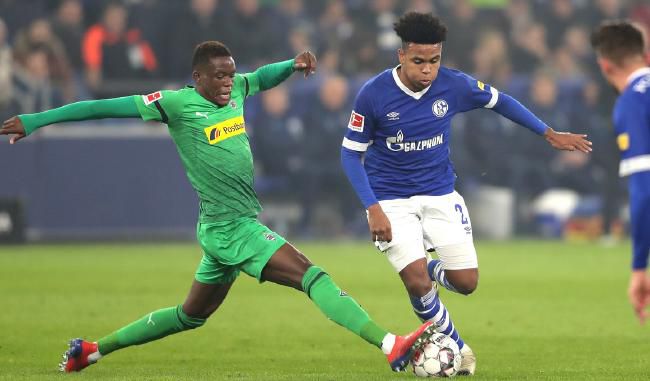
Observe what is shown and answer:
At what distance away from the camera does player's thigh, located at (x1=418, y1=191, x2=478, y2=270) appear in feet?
28.8

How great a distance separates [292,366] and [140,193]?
12.4 meters

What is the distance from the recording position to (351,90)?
866 inches

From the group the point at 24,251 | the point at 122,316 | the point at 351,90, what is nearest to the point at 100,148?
the point at 24,251

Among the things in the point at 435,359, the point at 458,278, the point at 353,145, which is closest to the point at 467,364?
the point at 435,359

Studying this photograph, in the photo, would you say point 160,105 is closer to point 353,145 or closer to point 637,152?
point 353,145

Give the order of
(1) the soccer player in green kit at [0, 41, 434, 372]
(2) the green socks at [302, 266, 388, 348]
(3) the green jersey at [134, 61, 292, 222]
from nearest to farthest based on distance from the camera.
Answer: (2) the green socks at [302, 266, 388, 348] < (1) the soccer player in green kit at [0, 41, 434, 372] < (3) the green jersey at [134, 61, 292, 222]

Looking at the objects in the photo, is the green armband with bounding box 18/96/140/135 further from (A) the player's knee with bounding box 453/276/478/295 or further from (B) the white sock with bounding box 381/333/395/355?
(A) the player's knee with bounding box 453/276/478/295

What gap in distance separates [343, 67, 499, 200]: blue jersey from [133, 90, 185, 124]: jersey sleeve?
112cm

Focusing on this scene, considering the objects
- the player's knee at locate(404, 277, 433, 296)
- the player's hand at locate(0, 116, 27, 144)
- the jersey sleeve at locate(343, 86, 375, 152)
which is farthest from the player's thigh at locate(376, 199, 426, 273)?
the player's hand at locate(0, 116, 27, 144)

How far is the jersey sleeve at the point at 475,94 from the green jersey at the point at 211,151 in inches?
59.7

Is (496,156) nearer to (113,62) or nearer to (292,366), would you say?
(113,62)

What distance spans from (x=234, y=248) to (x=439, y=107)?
1.69m

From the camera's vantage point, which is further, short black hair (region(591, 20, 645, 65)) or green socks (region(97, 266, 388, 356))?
green socks (region(97, 266, 388, 356))

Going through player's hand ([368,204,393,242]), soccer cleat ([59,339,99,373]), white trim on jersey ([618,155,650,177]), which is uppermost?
white trim on jersey ([618,155,650,177])
